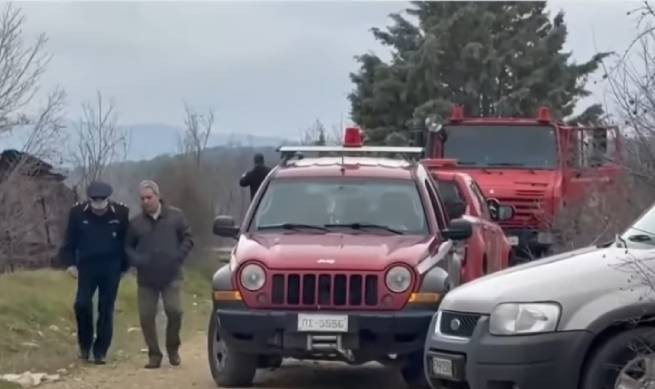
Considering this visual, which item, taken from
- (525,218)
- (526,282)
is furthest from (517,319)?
(525,218)

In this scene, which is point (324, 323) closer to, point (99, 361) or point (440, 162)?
point (99, 361)

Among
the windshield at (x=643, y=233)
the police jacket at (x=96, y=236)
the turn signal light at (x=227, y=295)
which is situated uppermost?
the windshield at (x=643, y=233)

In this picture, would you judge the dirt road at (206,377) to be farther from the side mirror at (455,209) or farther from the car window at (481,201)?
the car window at (481,201)

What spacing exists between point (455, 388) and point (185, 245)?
4734 millimetres

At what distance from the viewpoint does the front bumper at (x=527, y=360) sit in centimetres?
854

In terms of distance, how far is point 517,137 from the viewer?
20875mm

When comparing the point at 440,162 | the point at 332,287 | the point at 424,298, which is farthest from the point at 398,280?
the point at 440,162

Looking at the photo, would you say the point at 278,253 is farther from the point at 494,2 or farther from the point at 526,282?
the point at 494,2

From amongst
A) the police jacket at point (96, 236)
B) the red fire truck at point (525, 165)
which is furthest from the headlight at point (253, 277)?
the red fire truck at point (525, 165)

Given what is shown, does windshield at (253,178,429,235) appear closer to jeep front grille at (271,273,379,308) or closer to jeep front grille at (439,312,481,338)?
jeep front grille at (271,273,379,308)

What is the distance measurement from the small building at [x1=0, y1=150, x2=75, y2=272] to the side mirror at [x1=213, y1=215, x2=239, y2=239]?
14.2m

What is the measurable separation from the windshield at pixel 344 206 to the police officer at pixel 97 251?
1.80m

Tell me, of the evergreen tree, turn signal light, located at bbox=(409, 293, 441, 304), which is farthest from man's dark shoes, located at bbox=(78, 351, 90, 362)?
the evergreen tree

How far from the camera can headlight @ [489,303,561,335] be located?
28.2 ft
